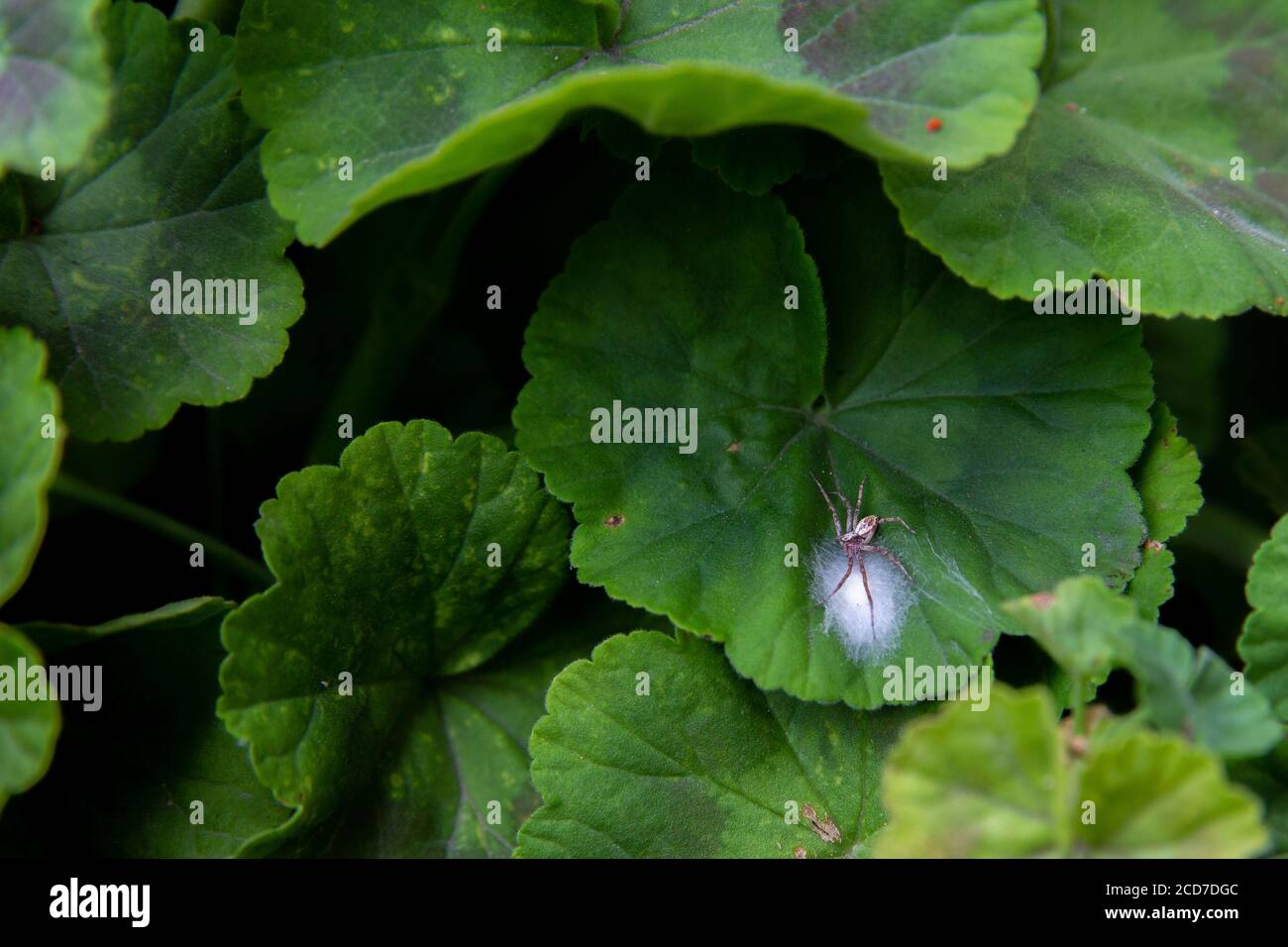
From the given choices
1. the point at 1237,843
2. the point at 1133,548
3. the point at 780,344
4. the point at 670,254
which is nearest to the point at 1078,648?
the point at 1237,843

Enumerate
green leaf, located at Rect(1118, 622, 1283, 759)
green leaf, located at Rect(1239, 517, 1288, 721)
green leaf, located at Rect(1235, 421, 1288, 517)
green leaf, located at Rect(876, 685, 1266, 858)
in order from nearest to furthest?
green leaf, located at Rect(876, 685, 1266, 858)
green leaf, located at Rect(1118, 622, 1283, 759)
green leaf, located at Rect(1239, 517, 1288, 721)
green leaf, located at Rect(1235, 421, 1288, 517)

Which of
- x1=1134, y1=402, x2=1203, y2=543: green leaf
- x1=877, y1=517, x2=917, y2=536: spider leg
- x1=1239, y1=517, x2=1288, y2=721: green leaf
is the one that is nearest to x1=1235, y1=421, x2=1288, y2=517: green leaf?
x1=1134, y1=402, x2=1203, y2=543: green leaf

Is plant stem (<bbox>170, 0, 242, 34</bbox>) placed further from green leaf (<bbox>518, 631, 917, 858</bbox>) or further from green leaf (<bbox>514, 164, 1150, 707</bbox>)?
green leaf (<bbox>518, 631, 917, 858</bbox>)

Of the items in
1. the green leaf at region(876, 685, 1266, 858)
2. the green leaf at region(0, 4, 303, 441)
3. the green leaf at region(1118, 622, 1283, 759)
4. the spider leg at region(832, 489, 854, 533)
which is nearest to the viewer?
the green leaf at region(876, 685, 1266, 858)

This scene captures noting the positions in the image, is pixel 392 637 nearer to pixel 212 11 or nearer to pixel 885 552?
pixel 885 552

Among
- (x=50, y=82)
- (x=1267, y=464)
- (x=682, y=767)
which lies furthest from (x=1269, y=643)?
(x=50, y=82)

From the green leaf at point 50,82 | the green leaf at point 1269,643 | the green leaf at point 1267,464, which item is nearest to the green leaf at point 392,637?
the green leaf at point 50,82

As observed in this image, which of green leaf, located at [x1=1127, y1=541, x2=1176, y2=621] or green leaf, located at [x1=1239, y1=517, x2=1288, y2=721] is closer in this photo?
green leaf, located at [x1=1239, y1=517, x2=1288, y2=721]
